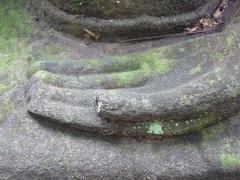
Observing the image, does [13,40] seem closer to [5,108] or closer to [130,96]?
[5,108]

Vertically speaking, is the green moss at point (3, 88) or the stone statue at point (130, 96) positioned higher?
the stone statue at point (130, 96)

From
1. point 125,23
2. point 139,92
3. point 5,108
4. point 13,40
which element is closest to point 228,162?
point 139,92

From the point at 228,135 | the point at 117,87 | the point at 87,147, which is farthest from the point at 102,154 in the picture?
the point at 228,135

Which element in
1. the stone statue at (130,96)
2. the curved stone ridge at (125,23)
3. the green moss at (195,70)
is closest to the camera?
the stone statue at (130,96)

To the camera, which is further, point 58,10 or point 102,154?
point 58,10

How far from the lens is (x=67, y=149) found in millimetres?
1522

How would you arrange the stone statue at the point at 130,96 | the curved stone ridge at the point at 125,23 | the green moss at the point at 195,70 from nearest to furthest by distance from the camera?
the stone statue at the point at 130,96, the green moss at the point at 195,70, the curved stone ridge at the point at 125,23

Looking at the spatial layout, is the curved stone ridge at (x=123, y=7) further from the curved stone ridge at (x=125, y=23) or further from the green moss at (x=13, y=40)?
the green moss at (x=13, y=40)

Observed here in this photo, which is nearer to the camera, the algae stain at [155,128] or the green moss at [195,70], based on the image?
the algae stain at [155,128]

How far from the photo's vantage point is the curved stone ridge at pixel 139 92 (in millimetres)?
1518

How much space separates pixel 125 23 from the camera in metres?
1.79

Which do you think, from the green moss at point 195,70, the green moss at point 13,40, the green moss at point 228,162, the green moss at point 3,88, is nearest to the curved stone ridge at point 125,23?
the green moss at point 13,40

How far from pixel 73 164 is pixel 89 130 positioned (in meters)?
0.13

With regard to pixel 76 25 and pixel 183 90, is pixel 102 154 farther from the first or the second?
pixel 76 25
